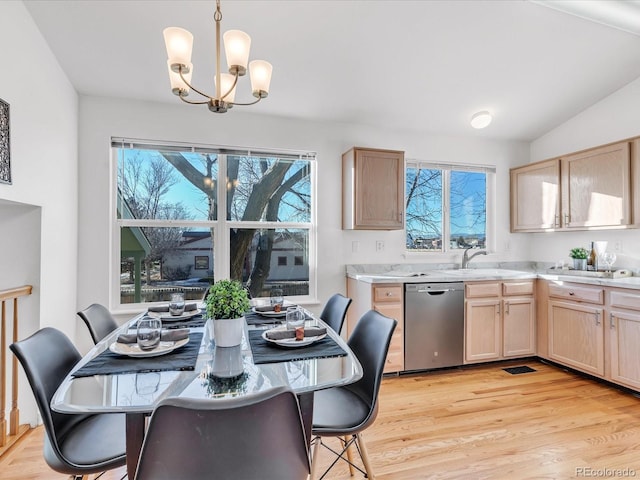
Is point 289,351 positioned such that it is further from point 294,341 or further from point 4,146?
point 4,146

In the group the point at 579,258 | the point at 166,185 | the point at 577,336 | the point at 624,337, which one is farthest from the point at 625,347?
the point at 166,185

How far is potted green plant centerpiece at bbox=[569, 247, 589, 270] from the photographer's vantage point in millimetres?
3471

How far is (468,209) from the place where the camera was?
4.16 meters

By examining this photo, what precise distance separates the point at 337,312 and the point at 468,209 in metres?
2.63

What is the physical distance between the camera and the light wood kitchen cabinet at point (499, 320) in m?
3.38

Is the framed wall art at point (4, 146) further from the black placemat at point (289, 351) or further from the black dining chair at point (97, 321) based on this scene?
the black placemat at point (289, 351)

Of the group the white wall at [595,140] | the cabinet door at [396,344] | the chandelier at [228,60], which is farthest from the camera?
the white wall at [595,140]

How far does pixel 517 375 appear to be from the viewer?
3285 millimetres

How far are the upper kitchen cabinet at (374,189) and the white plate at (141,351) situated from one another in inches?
85.1

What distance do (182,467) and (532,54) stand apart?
3559 millimetres

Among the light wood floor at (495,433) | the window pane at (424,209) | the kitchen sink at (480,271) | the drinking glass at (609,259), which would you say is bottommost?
the light wood floor at (495,433)

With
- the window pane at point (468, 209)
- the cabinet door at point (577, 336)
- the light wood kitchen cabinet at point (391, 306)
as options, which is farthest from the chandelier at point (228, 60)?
the cabinet door at point (577, 336)

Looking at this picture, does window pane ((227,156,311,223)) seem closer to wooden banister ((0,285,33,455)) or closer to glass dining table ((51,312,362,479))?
wooden banister ((0,285,33,455))

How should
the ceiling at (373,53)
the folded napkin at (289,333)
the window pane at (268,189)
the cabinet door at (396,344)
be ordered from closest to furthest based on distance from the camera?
the folded napkin at (289,333) → the ceiling at (373,53) → the cabinet door at (396,344) → the window pane at (268,189)
